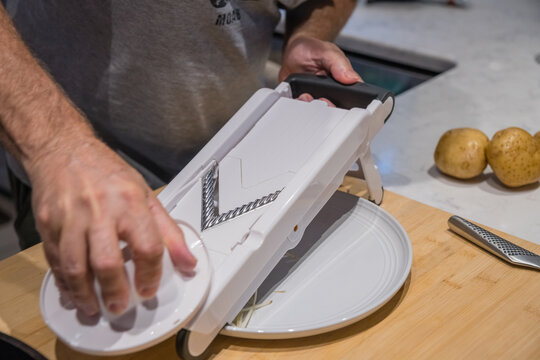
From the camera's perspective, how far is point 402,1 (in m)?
2.13

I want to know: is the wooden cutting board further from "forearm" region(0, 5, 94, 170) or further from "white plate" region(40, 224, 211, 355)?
"forearm" region(0, 5, 94, 170)

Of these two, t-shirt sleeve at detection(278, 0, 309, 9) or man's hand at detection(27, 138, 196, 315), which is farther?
t-shirt sleeve at detection(278, 0, 309, 9)

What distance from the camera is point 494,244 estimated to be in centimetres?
86

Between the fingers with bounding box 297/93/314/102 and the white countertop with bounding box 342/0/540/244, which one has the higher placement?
the fingers with bounding box 297/93/314/102

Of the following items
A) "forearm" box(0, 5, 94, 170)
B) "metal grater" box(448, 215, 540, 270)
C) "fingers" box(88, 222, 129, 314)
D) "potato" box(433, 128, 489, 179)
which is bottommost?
"potato" box(433, 128, 489, 179)

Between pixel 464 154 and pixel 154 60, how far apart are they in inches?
23.3

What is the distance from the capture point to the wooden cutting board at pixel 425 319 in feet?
2.36

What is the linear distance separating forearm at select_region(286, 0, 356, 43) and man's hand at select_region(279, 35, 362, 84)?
0.11m

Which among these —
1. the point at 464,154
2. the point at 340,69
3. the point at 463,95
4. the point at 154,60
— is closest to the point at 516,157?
the point at 464,154

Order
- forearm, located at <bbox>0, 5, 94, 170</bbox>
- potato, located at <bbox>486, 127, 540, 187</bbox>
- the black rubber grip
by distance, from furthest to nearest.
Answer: potato, located at <bbox>486, 127, 540, 187</bbox> < the black rubber grip < forearm, located at <bbox>0, 5, 94, 170</bbox>

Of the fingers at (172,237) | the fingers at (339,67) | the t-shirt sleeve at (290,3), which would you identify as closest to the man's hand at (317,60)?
the fingers at (339,67)

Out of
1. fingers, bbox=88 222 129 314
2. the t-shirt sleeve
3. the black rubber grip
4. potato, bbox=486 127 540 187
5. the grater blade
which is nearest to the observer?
A: fingers, bbox=88 222 129 314

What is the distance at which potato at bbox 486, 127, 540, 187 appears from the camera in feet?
3.40

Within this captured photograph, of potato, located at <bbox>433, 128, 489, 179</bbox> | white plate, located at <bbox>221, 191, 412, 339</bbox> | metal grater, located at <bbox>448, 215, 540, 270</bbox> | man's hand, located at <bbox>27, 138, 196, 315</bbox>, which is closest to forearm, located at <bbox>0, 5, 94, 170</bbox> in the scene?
man's hand, located at <bbox>27, 138, 196, 315</bbox>
